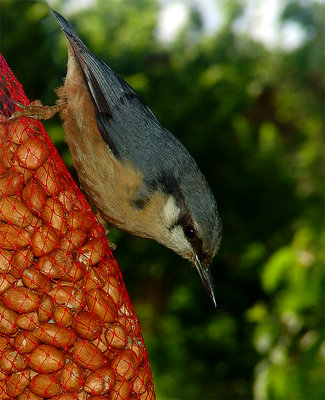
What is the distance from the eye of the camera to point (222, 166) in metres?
4.32

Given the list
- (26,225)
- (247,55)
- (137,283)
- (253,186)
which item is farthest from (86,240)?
(247,55)

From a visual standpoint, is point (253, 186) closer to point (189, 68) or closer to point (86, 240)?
point (189, 68)

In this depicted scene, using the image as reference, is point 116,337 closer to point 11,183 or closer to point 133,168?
point 11,183

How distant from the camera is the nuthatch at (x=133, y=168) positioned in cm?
260

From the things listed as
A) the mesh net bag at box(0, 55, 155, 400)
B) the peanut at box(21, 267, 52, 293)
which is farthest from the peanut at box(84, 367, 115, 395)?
the peanut at box(21, 267, 52, 293)

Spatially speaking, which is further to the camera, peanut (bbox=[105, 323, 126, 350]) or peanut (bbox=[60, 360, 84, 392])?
peanut (bbox=[105, 323, 126, 350])

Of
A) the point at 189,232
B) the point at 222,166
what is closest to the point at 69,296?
the point at 189,232

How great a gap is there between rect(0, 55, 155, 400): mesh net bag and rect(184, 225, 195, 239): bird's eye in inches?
19.2

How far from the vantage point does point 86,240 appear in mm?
2215

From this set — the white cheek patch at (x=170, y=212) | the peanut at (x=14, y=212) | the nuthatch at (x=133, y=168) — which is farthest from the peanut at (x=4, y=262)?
the white cheek patch at (x=170, y=212)

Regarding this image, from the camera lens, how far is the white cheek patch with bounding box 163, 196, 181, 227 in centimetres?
265

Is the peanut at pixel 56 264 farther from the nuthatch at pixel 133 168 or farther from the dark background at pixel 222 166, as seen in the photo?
the dark background at pixel 222 166

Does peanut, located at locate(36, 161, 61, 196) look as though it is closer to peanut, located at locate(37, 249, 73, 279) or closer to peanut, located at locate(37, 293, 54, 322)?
peanut, located at locate(37, 249, 73, 279)

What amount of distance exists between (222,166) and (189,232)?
1.76m
